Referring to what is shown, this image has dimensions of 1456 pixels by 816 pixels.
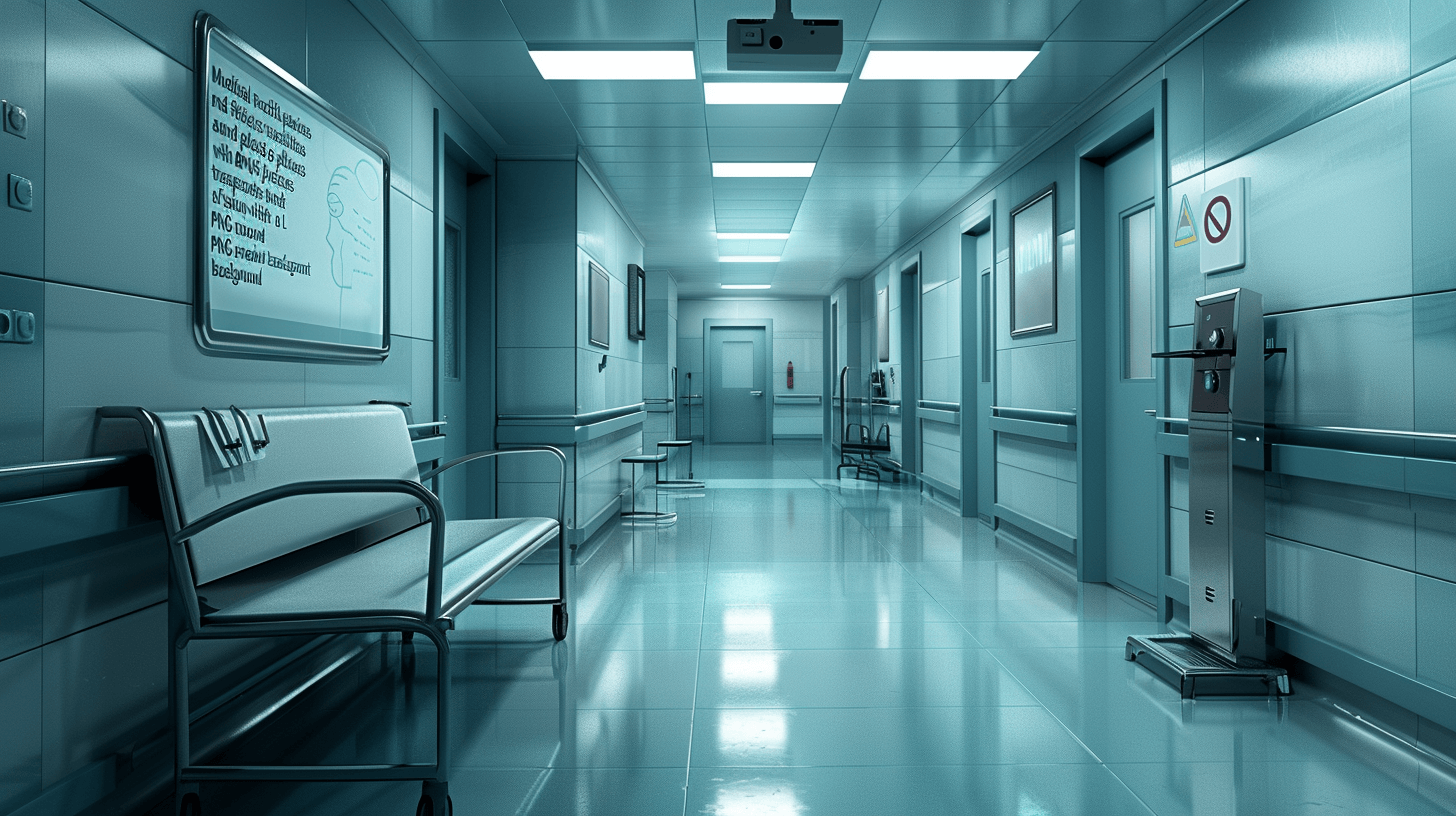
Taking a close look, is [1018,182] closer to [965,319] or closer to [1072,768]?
[965,319]

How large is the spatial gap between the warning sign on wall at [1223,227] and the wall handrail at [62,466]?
3.93 metres

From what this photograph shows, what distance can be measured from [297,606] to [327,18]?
2377 mm

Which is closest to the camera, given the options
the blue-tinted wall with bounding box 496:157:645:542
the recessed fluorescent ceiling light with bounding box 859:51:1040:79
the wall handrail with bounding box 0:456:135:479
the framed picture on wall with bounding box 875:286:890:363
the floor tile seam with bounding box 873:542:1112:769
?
the wall handrail with bounding box 0:456:135:479

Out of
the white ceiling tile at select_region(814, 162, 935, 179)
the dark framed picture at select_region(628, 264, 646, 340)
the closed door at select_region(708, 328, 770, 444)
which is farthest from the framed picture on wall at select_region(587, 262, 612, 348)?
the closed door at select_region(708, 328, 770, 444)

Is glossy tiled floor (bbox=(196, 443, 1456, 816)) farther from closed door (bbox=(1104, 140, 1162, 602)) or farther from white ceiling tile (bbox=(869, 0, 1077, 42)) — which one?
white ceiling tile (bbox=(869, 0, 1077, 42))

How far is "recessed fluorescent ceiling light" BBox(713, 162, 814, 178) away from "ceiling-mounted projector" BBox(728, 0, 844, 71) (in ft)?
10.2

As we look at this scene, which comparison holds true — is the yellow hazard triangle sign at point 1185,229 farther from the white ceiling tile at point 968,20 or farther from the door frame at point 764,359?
the door frame at point 764,359

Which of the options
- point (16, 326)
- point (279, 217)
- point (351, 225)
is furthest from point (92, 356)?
point (351, 225)

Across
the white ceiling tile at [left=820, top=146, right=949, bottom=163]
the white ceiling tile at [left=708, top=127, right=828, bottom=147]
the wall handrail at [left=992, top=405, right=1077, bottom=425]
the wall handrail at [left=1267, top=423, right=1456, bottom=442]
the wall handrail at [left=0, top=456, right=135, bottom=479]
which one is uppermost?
the white ceiling tile at [left=820, top=146, right=949, bottom=163]

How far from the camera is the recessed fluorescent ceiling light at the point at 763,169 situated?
6426mm

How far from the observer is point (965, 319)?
24.7 feet

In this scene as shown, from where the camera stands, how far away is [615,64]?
14.5 feet

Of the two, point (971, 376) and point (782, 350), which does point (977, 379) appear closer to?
→ point (971, 376)

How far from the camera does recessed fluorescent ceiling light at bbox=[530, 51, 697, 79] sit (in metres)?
4.28
